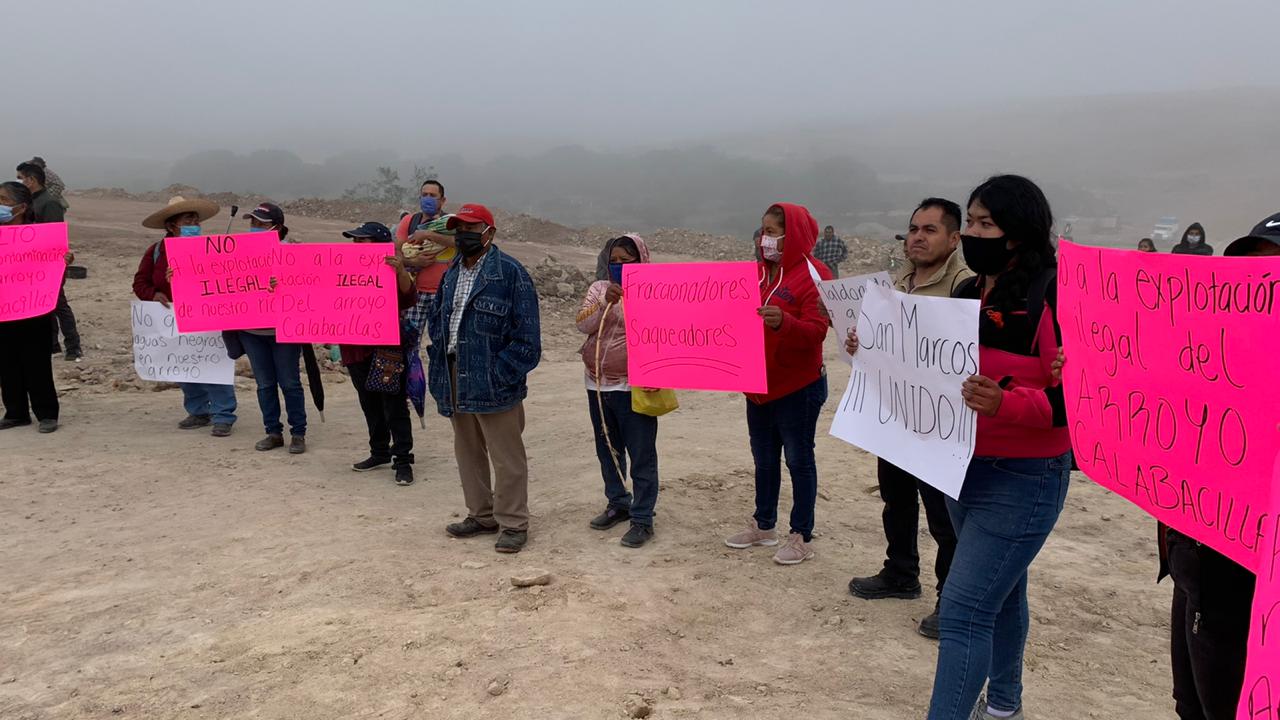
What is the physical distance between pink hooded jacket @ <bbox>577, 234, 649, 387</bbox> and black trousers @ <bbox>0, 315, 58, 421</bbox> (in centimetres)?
566

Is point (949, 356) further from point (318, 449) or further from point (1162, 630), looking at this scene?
point (318, 449)

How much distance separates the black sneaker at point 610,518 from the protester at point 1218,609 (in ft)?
12.0

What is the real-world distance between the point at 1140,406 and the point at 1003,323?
0.53m

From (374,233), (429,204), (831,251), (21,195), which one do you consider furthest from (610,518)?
(831,251)

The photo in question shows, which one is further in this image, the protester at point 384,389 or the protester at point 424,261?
the protester at point 384,389

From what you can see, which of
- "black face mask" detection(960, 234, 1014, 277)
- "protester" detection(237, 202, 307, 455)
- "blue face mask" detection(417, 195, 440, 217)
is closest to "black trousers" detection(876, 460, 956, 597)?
"black face mask" detection(960, 234, 1014, 277)

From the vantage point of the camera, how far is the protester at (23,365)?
322 inches

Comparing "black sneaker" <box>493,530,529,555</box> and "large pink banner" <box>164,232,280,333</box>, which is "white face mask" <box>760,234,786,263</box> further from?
"large pink banner" <box>164,232,280,333</box>

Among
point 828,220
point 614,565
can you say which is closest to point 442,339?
point 614,565

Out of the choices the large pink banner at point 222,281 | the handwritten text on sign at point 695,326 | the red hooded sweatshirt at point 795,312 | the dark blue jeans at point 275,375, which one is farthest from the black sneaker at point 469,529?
the large pink banner at point 222,281

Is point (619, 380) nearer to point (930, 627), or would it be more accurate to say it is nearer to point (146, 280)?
point (930, 627)

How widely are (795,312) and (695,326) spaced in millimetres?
643

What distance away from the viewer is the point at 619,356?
5.54 meters

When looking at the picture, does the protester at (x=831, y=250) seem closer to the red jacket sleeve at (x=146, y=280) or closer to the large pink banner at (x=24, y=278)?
the red jacket sleeve at (x=146, y=280)
